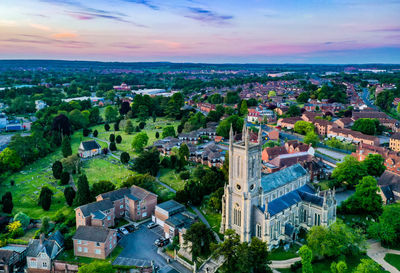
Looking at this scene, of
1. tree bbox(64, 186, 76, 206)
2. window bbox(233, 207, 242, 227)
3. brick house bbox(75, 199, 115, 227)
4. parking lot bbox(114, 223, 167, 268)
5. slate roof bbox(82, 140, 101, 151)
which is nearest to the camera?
parking lot bbox(114, 223, 167, 268)

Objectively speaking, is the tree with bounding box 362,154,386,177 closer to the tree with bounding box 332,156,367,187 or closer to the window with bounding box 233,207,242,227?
the tree with bounding box 332,156,367,187

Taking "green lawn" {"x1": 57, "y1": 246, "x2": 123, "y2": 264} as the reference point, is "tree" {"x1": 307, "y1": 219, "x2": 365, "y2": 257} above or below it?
above

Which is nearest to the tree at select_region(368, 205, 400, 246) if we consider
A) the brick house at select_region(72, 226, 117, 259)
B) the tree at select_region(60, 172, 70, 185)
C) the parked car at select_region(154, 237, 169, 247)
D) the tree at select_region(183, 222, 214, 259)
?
the tree at select_region(183, 222, 214, 259)

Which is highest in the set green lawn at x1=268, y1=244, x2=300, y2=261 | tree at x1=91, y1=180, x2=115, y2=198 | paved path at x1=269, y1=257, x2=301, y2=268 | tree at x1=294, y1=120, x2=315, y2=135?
tree at x1=294, y1=120, x2=315, y2=135

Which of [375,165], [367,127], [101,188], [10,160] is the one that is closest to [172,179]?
[101,188]

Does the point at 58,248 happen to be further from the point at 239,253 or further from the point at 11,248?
the point at 239,253

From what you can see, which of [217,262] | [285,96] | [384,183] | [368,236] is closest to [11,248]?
[217,262]

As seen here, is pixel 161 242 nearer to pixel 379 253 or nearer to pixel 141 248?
pixel 141 248
